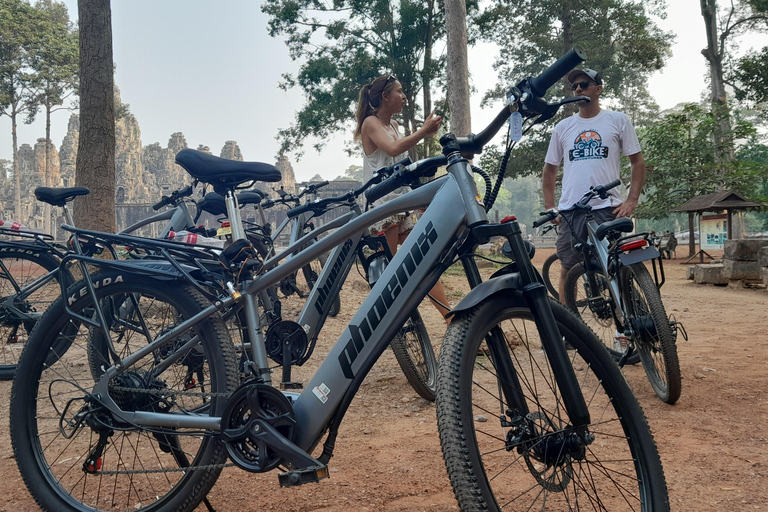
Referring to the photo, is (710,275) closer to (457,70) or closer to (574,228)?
(457,70)

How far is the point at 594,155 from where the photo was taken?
3869 mm

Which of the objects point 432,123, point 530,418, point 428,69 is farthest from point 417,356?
point 428,69

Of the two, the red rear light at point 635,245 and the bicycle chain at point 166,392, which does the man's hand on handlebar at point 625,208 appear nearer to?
the red rear light at point 635,245

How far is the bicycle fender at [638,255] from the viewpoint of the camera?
317cm

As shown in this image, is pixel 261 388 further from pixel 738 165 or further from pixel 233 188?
pixel 738 165

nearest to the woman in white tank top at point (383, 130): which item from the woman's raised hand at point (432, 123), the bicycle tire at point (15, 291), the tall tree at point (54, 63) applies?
the woman's raised hand at point (432, 123)

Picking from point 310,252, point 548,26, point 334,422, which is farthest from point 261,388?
point 548,26

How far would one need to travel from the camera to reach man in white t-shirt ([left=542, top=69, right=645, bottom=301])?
374 centimetres

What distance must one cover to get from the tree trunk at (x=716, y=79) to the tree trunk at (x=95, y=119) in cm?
1933

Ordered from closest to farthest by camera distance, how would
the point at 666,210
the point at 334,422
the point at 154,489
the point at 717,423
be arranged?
the point at 334,422 < the point at 154,489 < the point at 717,423 < the point at 666,210

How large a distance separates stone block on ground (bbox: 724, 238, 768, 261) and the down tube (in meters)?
10.1

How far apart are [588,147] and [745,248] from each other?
312 inches

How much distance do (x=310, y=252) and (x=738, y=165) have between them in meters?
20.4

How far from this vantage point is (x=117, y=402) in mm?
2045
